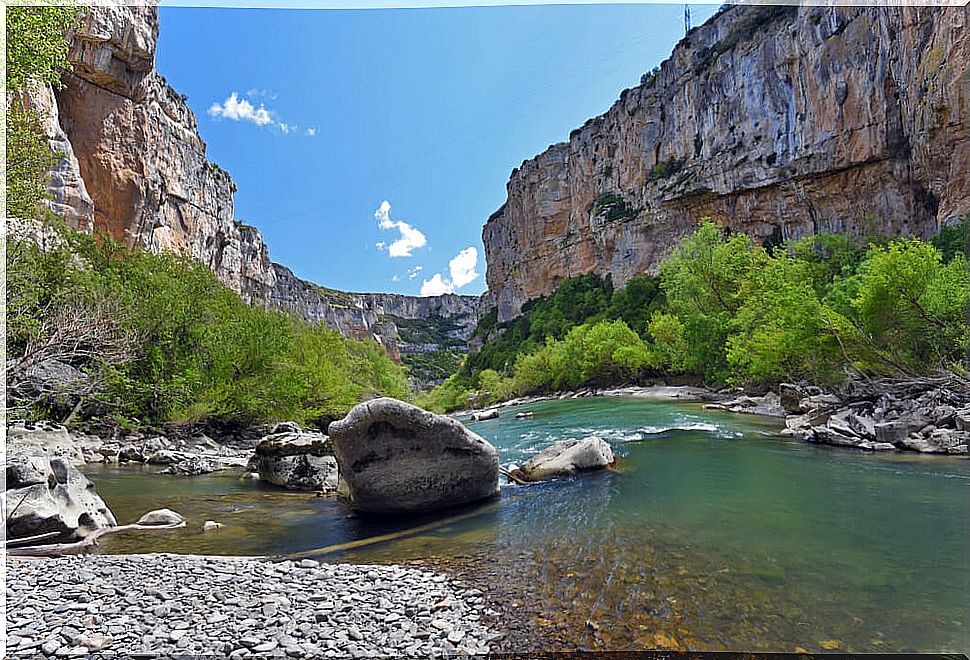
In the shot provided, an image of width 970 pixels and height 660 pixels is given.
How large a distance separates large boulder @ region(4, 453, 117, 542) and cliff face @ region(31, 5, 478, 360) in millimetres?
14382

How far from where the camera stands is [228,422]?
17438 mm

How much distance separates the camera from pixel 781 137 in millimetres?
44188

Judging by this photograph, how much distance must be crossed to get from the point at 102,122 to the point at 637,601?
39.0 meters

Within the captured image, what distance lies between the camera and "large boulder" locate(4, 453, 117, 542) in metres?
5.40

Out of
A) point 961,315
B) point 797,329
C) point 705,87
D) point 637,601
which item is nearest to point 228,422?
point 637,601

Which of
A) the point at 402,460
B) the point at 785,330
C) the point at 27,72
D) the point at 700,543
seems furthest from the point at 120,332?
the point at 785,330

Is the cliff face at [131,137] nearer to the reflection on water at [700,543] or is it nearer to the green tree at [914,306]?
the reflection on water at [700,543]

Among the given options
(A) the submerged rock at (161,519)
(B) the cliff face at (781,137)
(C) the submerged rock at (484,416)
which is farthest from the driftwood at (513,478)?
(B) the cliff face at (781,137)

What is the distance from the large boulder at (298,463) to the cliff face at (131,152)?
13.5m

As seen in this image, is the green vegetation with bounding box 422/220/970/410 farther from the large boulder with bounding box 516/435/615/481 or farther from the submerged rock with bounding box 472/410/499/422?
the submerged rock with bounding box 472/410/499/422

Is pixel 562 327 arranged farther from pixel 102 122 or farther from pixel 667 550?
pixel 667 550

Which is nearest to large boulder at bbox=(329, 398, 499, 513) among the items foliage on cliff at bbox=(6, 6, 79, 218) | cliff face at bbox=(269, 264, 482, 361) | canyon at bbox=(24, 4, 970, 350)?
foliage on cliff at bbox=(6, 6, 79, 218)

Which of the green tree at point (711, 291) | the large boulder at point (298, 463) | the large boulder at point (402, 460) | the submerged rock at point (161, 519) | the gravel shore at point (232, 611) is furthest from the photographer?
the green tree at point (711, 291)

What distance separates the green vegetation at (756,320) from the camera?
1263 cm
